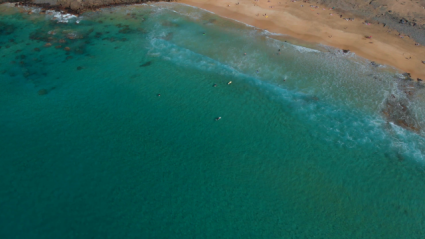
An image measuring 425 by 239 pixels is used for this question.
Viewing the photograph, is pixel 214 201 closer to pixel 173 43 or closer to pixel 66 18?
pixel 173 43

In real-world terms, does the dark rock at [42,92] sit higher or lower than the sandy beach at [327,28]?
lower

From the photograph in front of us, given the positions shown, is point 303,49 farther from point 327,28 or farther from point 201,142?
point 201,142

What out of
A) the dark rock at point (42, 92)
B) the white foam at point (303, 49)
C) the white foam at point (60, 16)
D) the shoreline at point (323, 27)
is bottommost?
the dark rock at point (42, 92)

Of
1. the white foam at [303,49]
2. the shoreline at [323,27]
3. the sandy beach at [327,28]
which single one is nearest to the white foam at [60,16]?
the shoreline at [323,27]

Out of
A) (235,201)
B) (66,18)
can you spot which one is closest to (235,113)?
(235,201)

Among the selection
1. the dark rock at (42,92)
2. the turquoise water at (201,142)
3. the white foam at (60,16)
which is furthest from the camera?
the white foam at (60,16)

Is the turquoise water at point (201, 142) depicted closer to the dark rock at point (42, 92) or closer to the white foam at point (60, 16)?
the dark rock at point (42, 92)

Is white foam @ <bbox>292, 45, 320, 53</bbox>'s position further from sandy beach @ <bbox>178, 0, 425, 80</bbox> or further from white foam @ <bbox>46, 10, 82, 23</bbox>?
white foam @ <bbox>46, 10, 82, 23</bbox>

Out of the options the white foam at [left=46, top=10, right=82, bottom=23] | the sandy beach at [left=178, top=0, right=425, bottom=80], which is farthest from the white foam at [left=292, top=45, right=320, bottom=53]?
the white foam at [left=46, top=10, right=82, bottom=23]
